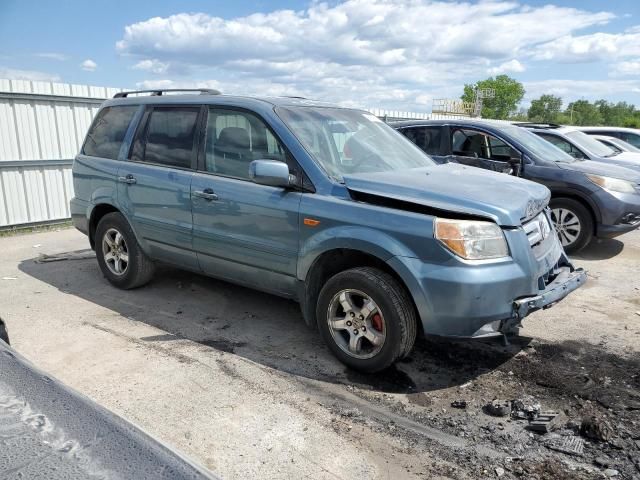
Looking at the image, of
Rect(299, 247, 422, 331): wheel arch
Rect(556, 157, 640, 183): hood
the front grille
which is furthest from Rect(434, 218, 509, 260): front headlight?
Rect(556, 157, 640, 183): hood

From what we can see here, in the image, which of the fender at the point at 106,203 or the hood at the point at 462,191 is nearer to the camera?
the hood at the point at 462,191

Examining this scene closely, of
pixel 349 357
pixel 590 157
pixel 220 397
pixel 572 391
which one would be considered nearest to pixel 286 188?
pixel 349 357

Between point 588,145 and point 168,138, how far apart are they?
773 centimetres

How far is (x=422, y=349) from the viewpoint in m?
4.20

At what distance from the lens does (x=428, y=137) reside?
823 centimetres

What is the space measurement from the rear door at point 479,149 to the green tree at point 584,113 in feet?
282

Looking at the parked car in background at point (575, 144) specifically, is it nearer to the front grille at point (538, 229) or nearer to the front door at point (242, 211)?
the front grille at point (538, 229)

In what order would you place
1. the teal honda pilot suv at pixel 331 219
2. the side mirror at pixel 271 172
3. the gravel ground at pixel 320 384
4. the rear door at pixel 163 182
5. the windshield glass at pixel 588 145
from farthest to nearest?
the windshield glass at pixel 588 145 → the rear door at pixel 163 182 → the side mirror at pixel 271 172 → the teal honda pilot suv at pixel 331 219 → the gravel ground at pixel 320 384

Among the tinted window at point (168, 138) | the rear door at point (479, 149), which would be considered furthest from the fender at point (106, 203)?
the rear door at point (479, 149)

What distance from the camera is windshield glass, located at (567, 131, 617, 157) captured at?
29.3ft

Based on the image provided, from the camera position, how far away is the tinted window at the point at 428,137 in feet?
26.7

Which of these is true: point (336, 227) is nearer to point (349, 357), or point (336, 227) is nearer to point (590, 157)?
point (349, 357)

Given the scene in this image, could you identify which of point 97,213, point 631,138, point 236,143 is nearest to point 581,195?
point 236,143

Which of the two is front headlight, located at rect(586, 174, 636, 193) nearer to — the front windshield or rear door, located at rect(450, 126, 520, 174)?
rear door, located at rect(450, 126, 520, 174)
